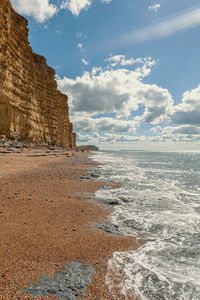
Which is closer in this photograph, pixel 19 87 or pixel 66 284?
pixel 66 284

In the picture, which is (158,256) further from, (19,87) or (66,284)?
(19,87)

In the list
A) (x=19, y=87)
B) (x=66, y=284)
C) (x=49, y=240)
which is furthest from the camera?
(x=19, y=87)

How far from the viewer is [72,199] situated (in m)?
5.96

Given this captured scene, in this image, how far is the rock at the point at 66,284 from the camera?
6.76 feet

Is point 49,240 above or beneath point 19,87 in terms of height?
beneath

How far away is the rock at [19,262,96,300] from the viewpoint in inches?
81.1

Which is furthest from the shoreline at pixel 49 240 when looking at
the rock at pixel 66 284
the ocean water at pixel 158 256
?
the ocean water at pixel 158 256

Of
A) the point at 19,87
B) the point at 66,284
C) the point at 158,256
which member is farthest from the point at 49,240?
the point at 19,87

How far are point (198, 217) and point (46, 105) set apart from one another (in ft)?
149

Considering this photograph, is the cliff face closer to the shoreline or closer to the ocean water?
the shoreline

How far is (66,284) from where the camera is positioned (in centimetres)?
224

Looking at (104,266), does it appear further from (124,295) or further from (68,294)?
(68,294)

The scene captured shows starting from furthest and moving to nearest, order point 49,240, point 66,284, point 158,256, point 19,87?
point 19,87 → point 49,240 → point 158,256 → point 66,284

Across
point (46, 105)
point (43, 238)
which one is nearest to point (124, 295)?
point (43, 238)
